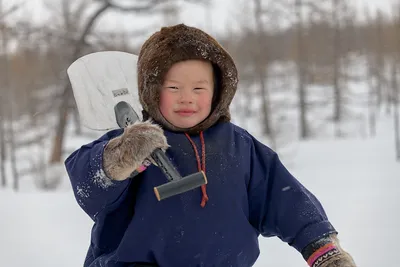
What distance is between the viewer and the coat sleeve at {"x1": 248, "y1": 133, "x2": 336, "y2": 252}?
153 centimetres

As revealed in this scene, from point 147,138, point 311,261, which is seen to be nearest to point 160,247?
point 147,138

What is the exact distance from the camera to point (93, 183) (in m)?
1.36

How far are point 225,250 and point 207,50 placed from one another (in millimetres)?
595

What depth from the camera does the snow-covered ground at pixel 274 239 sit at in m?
3.94

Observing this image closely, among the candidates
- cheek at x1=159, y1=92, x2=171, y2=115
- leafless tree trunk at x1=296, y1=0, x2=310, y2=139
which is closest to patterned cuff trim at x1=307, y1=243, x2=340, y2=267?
cheek at x1=159, y1=92, x2=171, y2=115

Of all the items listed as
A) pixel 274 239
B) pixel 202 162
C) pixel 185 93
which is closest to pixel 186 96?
pixel 185 93

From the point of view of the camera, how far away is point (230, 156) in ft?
5.00

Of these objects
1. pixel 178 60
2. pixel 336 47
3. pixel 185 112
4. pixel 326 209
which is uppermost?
pixel 336 47

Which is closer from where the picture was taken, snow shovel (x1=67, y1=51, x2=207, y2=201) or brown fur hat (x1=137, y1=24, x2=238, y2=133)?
brown fur hat (x1=137, y1=24, x2=238, y2=133)

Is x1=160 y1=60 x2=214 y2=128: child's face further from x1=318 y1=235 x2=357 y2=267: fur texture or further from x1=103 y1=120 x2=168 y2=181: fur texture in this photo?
x1=318 y1=235 x2=357 y2=267: fur texture

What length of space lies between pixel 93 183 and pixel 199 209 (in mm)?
310

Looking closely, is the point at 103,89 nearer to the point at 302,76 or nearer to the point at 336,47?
the point at 302,76

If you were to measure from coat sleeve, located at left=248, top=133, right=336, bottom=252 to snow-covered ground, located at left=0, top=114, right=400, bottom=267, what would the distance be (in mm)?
2370

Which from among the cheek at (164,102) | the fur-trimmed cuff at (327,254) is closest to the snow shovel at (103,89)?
the cheek at (164,102)
